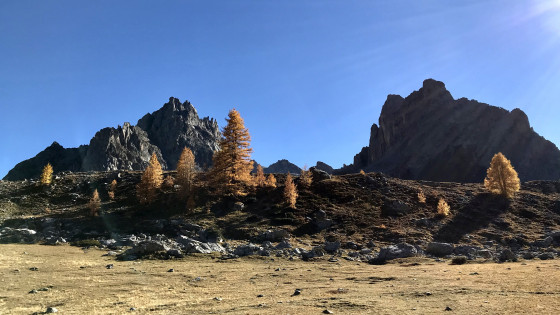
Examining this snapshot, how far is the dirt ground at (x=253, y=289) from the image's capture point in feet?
43.4

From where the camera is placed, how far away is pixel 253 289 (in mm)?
17859

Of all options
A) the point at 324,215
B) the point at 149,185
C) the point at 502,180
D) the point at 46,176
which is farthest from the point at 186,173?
the point at 502,180

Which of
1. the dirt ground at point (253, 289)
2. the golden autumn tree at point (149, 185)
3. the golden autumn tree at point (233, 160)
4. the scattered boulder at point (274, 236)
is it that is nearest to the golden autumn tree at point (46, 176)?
the golden autumn tree at point (149, 185)

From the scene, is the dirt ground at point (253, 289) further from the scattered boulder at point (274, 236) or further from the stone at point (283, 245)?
the scattered boulder at point (274, 236)

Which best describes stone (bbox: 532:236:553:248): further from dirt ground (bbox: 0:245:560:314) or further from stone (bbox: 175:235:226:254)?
stone (bbox: 175:235:226:254)

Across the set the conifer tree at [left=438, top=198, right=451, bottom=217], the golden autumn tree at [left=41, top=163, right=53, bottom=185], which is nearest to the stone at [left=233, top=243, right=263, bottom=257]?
the conifer tree at [left=438, top=198, right=451, bottom=217]

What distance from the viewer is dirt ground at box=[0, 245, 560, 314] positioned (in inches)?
520

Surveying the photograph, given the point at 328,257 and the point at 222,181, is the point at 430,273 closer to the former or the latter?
the point at 328,257

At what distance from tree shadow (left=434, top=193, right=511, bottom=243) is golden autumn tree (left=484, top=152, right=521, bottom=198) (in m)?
1.56

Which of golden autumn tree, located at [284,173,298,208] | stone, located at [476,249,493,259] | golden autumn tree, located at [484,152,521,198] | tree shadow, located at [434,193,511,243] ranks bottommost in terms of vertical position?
stone, located at [476,249,493,259]

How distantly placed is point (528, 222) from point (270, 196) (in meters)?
41.0

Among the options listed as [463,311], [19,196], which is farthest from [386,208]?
[19,196]

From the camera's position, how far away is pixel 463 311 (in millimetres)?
11992

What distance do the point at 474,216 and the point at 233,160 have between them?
4020 cm
